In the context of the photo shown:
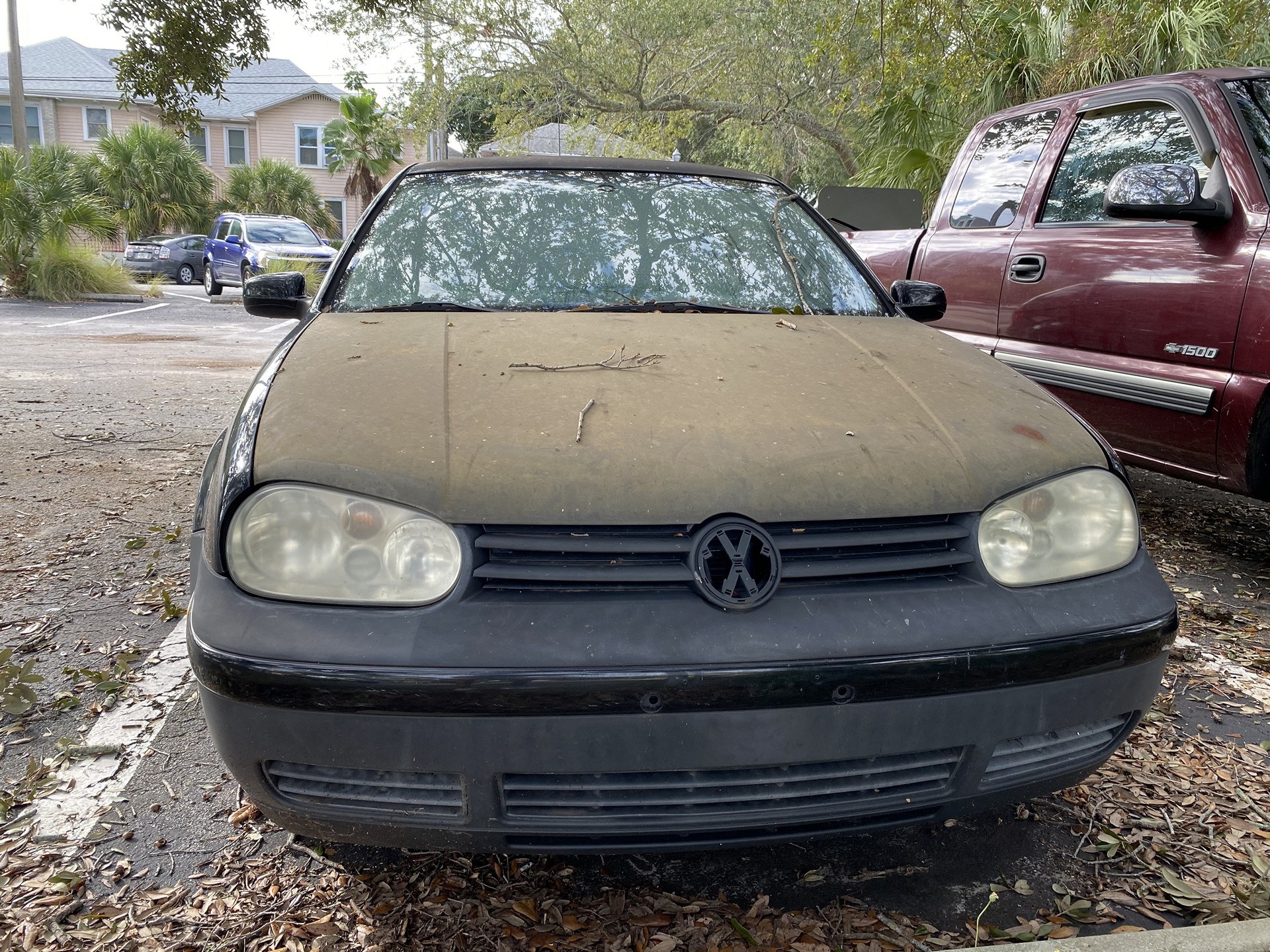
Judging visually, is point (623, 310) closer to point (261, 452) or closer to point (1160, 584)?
point (261, 452)

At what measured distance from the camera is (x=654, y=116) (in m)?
18.9

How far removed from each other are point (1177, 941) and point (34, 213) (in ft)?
65.9

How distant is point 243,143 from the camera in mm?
38219

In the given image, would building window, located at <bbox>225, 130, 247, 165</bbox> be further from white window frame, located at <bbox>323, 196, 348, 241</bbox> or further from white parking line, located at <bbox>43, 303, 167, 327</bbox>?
white parking line, located at <bbox>43, 303, 167, 327</bbox>

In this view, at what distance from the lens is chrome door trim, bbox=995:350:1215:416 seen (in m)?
A: 3.34

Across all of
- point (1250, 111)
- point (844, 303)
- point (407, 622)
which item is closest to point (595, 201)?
point (844, 303)

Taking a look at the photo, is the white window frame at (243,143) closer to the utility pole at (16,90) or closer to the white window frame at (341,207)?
the white window frame at (341,207)

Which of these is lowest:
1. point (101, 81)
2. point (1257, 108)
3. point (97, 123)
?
point (1257, 108)

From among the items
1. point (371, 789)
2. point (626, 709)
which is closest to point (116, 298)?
point (371, 789)

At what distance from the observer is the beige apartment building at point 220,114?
1436 inches

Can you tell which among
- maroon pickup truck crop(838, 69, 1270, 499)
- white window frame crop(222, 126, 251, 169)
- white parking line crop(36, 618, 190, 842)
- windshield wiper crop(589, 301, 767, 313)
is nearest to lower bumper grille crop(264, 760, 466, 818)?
white parking line crop(36, 618, 190, 842)

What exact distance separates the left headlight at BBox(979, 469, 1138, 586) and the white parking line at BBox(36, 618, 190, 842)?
6.55 feet

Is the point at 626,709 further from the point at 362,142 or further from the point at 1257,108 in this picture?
the point at 362,142

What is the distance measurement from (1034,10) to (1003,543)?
10013mm
